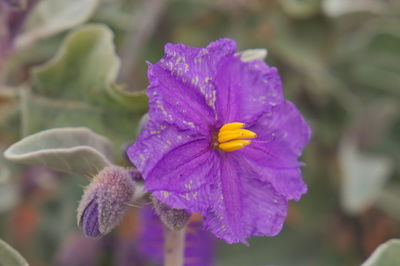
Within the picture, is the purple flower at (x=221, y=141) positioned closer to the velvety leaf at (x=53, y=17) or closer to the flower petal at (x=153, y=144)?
the flower petal at (x=153, y=144)


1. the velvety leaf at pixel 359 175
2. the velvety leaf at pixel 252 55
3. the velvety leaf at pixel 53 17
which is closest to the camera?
the velvety leaf at pixel 252 55

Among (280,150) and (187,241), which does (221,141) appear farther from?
(187,241)

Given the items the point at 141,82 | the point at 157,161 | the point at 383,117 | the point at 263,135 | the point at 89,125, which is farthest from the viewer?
the point at 141,82


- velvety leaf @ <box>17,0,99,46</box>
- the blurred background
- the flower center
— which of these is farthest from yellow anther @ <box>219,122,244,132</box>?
the blurred background

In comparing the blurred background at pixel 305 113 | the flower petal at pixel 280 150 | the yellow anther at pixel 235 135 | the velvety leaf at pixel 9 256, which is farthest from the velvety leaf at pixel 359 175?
the velvety leaf at pixel 9 256

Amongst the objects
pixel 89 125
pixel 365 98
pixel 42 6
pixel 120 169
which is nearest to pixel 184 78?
pixel 120 169

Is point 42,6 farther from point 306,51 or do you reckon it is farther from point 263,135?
point 306,51
